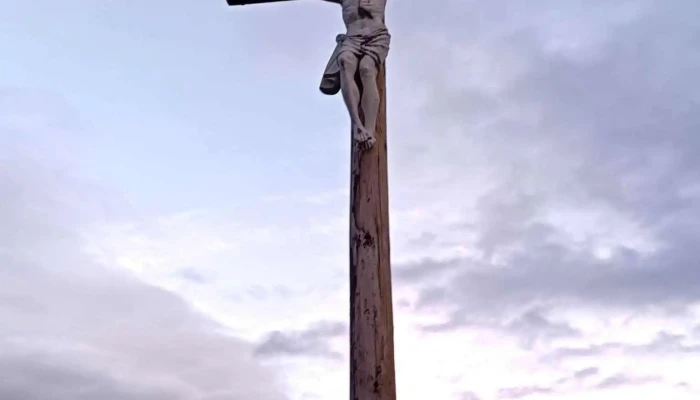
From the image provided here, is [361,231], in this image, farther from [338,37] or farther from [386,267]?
[338,37]

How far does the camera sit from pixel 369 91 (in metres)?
6.56

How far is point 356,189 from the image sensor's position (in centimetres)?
624

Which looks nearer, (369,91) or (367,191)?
(367,191)

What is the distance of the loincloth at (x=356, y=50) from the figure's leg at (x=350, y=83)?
0.18 feet

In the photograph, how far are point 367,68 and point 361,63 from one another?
0.07m

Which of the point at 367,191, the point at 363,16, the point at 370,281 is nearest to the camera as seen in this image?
the point at 370,281

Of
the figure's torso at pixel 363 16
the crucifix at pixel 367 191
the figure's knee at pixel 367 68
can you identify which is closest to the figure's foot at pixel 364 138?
the crucifix at pixel 367 191

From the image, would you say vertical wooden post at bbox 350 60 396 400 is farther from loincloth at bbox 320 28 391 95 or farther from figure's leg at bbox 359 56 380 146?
loincloth at bbox 320 28 391 95

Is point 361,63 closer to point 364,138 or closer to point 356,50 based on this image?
point 356,50

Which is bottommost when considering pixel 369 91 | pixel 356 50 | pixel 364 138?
pixel 364 138

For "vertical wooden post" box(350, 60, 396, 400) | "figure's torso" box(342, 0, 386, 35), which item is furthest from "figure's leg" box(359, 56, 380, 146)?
"figure's torso" box(342, 0, 386, 35)

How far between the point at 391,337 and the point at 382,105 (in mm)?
1859

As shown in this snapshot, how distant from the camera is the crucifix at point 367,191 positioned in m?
5.72

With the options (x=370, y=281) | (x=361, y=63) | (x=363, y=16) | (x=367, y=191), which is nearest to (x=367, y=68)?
(x=361, y=63)
